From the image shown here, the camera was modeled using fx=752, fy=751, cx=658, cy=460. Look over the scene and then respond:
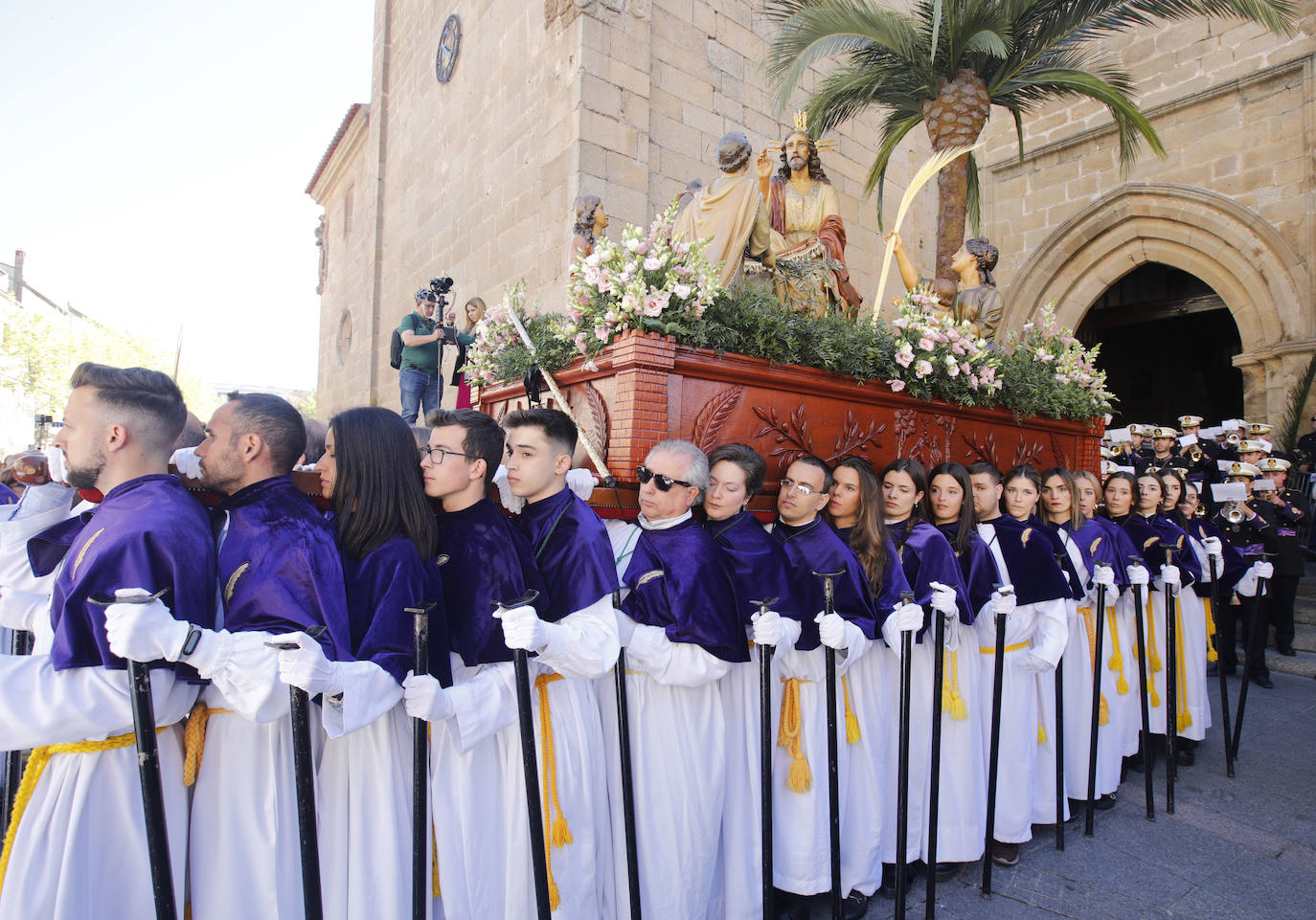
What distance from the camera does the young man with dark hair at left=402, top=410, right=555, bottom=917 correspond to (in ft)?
7.88

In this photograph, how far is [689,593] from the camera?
2.90 meters

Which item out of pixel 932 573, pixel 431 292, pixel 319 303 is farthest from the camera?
pixel 319 303

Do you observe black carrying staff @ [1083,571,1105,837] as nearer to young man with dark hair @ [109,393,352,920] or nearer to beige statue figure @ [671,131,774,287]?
beige statue figure @ [671,131,774,287]

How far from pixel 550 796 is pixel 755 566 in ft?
3.94

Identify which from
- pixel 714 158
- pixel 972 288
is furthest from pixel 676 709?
pixel 714 158

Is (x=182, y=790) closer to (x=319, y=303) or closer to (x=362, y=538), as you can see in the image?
(x=362, y=538)

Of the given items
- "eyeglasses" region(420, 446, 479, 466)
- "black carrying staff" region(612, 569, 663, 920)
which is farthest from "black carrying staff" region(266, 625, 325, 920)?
"black carrying staff" region(612, 569, 663, 920)

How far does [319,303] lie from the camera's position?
21.0 metres

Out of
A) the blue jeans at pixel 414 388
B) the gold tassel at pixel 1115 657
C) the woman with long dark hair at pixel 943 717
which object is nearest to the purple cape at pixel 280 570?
the woman with long dark hair at pixel 943 717

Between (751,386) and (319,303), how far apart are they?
20.1m

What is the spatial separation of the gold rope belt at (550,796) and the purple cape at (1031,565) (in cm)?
257

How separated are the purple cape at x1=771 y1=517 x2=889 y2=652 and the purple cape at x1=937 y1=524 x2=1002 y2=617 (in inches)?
23.6

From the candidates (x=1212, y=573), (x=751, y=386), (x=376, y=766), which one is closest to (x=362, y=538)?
(x=376, y=766)

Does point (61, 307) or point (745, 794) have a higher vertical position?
point (61, 307)
